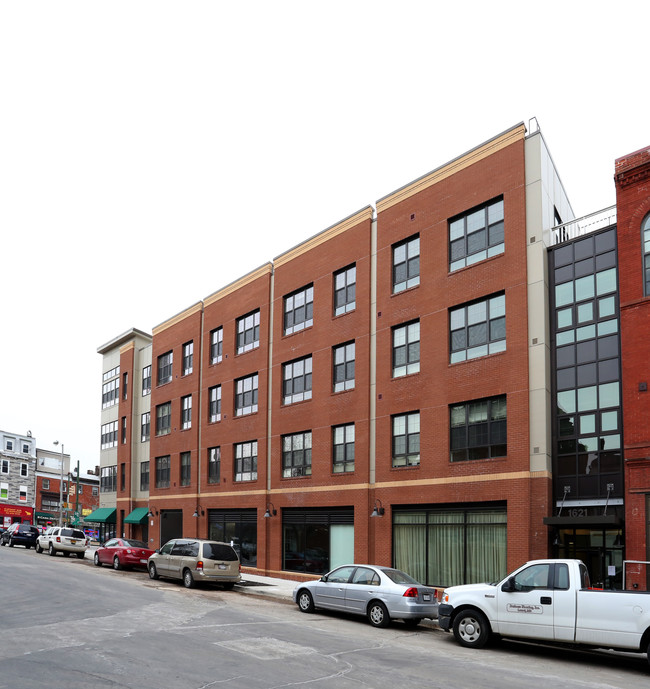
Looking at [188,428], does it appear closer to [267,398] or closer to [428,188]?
[267,398]

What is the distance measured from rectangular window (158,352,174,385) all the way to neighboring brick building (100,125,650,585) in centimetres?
684

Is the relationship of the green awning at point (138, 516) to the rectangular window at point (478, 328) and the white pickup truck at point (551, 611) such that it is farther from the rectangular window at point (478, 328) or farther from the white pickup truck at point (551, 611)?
the white pickup truck at point (551, 611)

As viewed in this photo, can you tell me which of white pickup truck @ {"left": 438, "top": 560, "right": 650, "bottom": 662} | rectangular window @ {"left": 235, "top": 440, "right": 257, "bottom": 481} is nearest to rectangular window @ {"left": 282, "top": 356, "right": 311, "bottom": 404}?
rectangular window @ {"left": 235, "top": 440, "right": 257, "bottom": 481}

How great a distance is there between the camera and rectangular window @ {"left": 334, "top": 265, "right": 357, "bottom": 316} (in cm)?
2975

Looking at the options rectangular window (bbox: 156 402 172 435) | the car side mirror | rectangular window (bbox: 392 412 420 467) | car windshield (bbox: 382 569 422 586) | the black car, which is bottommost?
the black car

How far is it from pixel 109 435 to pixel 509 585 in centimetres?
4215

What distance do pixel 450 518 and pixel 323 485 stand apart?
6.79m

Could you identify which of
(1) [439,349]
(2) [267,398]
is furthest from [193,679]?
(2) [267,398]

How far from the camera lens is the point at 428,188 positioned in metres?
26.5

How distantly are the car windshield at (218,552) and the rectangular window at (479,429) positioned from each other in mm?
8264

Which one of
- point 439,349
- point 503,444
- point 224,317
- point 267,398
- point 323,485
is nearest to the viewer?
point 503,444

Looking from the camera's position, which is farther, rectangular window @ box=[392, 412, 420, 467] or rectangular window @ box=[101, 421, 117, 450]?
rectangular window @ box=[101, 421, 117, 450]

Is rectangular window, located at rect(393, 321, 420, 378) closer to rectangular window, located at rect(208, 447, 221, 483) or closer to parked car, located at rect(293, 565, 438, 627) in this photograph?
parked car, located at rect(293, 565, 438, 627)

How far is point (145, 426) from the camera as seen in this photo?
47.1m
